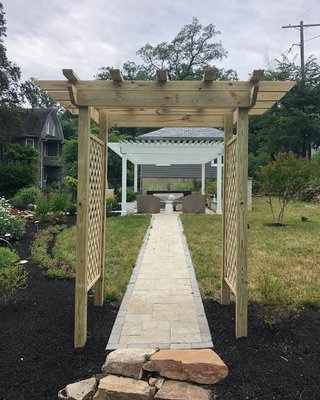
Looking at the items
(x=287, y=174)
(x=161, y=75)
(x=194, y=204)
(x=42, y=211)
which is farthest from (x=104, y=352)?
(x=194, y=204)

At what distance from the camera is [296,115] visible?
83.0 ft

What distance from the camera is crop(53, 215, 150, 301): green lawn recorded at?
5.16m

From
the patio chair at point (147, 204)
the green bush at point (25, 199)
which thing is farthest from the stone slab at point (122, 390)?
the green bush at point (25, 199)

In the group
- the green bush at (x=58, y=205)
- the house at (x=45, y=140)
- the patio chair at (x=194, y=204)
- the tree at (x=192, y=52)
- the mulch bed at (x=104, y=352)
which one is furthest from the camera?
the tree at (x=192, y=52)

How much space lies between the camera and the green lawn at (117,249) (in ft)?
16.9

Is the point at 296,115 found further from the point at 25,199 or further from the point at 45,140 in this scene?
the point at 45,140

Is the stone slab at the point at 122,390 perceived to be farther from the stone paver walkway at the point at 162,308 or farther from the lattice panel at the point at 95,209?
the lattice panel at the point at 95,209

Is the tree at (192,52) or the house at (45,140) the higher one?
the tree at (192,52)

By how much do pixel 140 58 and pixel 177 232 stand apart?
105ft

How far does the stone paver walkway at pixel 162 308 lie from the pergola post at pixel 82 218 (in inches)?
16.0

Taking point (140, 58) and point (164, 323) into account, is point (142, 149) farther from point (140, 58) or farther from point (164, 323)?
point (140, 58)

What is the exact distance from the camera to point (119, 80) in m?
3.23

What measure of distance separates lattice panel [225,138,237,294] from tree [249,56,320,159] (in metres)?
22.9

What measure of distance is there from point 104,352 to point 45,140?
3094 centimetres
